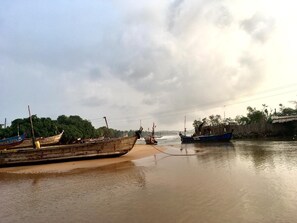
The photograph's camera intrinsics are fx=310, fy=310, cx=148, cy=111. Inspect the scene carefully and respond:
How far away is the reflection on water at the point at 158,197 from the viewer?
8297 mm

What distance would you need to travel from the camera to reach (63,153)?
23594 mm

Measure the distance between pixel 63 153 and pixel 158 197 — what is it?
14764mm

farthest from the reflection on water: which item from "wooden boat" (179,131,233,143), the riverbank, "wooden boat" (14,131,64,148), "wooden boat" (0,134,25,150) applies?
"wooden boat" (179,131,233,143)

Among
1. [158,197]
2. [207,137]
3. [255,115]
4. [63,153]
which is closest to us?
[158,197]

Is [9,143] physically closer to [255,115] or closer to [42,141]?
[42,141]

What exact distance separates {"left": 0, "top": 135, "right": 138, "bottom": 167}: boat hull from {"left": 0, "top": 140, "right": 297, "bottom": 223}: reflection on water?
6.82 m

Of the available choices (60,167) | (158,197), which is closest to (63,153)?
(60,167)

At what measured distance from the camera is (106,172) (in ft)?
56.6

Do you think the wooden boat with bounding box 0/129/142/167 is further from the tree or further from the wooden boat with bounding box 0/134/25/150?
the tree

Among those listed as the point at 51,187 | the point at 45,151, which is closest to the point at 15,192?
the point at 51,187

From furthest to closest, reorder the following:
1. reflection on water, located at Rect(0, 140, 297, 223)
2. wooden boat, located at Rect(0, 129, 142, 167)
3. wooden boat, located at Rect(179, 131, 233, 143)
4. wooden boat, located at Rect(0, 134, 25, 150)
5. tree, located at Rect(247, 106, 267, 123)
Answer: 1. tree, located at Rect(247, 106, 267, 123)
2. wooden boat, located at Rect(179, 131, 233, 143)
3. wooden boat, located at Rect(0, 134, 25, 150)
4. wooden boat, located at Rect(0, 129, 142, 167)
5. reflection on water, located at Rect(0, 140, 297, 223)

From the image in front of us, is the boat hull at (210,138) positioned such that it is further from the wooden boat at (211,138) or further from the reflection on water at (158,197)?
the reflection on water at (158,197)

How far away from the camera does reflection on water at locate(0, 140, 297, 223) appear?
830cm

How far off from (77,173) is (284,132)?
4045 centimetres
